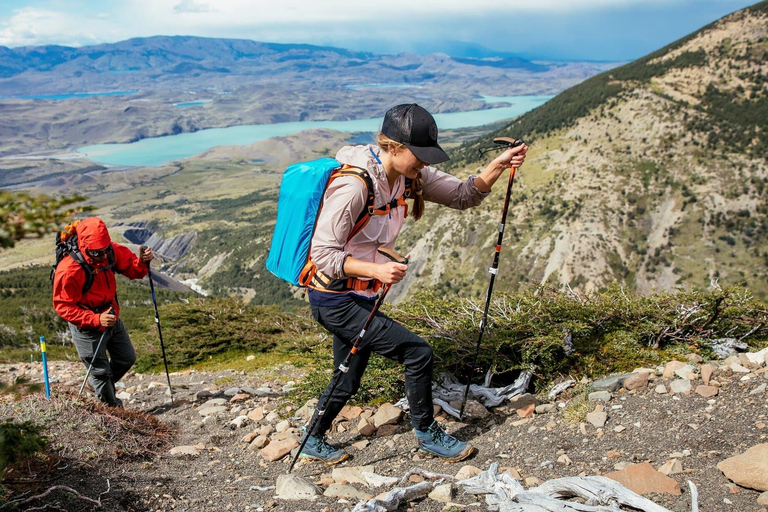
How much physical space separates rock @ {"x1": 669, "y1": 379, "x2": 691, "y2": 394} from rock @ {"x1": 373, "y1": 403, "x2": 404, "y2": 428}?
275 centimetres

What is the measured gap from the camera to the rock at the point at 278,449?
17.4ft

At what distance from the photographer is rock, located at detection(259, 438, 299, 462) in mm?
5289

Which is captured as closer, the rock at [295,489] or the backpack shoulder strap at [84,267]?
the rock at [295,489]

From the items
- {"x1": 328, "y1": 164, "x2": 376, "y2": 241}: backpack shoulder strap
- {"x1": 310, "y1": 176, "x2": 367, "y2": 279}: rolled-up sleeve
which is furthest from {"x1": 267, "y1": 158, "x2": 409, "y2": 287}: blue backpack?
{"x1": 310, "y1": 176, "x2": 367, "y2": 279}: rolled-up sleeve

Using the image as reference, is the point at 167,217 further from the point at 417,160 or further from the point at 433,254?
the point at 417,160

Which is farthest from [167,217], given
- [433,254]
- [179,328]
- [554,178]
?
[179,328]

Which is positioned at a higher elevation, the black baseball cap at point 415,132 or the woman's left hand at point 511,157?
the black baseball cap at point 415,132

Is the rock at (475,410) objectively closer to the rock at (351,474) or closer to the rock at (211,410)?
the rock at (351,474)

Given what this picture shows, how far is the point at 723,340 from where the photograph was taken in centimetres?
618

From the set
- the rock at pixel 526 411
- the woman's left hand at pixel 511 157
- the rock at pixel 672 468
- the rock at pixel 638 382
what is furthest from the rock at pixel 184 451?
the rock at pixel 638 382

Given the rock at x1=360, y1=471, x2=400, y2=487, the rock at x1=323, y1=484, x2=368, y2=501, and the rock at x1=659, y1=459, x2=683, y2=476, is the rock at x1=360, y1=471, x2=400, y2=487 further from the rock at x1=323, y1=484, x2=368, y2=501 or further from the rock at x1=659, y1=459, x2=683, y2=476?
the rock at x1=659, y1=459, x2=683, y2=476

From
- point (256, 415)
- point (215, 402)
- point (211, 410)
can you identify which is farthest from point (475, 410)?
point (215, 402)

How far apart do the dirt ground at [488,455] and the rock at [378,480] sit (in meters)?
0.28

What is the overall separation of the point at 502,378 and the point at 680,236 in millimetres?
100632
